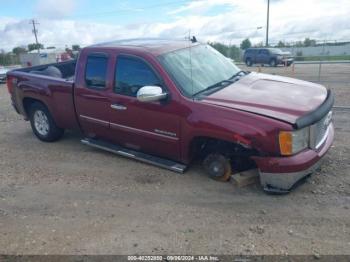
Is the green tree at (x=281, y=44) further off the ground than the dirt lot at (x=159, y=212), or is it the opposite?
the dirt lot at (x=159, y=212)

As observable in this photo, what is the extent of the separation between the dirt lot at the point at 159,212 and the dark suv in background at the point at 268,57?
2745 cm

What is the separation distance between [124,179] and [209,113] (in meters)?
1.57

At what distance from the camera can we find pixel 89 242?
3.64m

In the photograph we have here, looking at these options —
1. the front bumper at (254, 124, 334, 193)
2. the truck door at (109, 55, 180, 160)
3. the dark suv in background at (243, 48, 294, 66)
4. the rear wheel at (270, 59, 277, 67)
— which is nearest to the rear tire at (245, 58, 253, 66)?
the dark suv in background at (243, 48, 294, 66)

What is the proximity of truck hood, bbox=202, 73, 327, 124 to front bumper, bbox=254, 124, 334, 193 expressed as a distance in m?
0.45

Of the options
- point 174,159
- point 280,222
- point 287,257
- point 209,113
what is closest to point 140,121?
point 174,159

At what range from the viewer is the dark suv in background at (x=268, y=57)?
3186 centimetres

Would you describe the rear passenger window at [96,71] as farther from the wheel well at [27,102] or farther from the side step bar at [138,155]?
the wheel well at [27,102]

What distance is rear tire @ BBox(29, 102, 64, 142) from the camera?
6920 millimetres

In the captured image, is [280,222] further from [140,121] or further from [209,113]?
[140,121]

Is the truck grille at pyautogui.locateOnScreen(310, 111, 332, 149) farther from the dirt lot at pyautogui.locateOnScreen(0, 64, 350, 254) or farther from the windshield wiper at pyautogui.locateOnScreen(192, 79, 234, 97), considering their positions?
the windshield wiper at pyautogui.locateOnScreen(192, 79, 234, 97)

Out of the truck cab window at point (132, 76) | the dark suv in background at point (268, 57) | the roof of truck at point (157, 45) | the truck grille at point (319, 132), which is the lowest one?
the dark suv in background at point (268, 57)

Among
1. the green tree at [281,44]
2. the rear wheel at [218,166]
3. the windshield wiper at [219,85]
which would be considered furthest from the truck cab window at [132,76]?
the green tree at [281,44]

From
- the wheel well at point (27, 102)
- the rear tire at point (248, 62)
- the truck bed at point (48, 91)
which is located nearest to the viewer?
the truck bed at point (48, 91)
